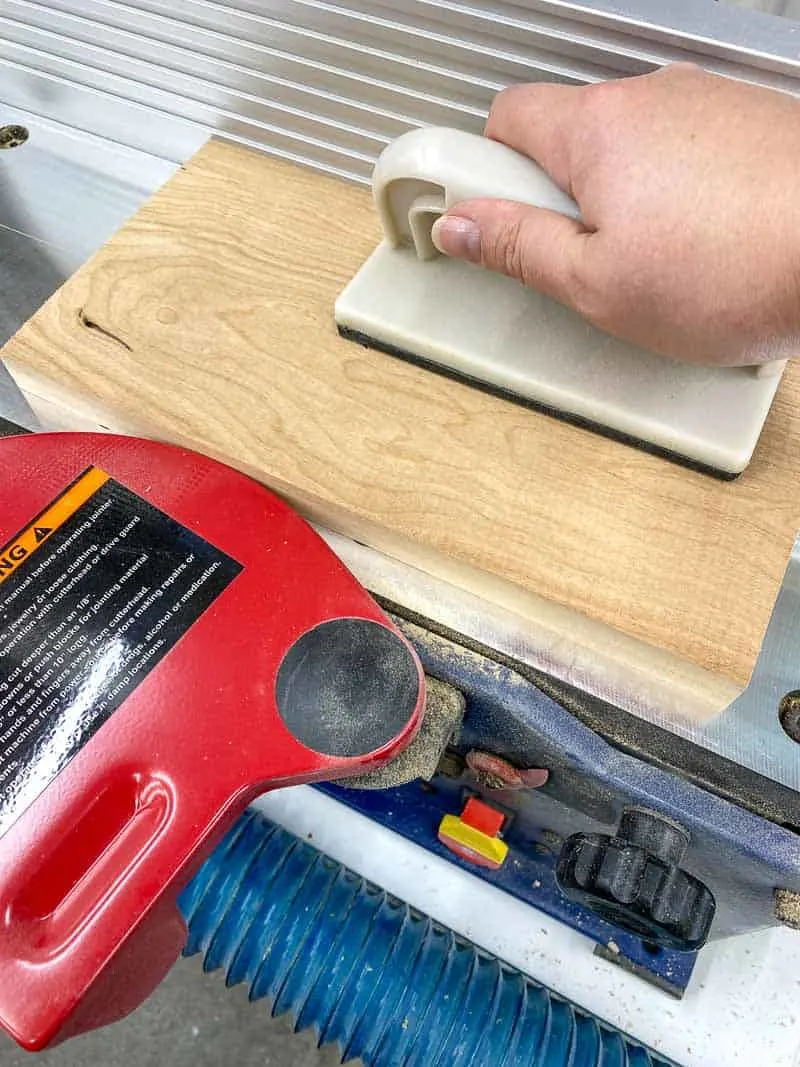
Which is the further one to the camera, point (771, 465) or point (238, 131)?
point (238, 131)

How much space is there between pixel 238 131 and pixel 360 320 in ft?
1.20

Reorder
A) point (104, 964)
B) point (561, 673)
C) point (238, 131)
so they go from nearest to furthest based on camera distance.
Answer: point (104, 964), point (561, 673), point (238, 131)

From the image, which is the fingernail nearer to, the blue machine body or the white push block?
the white push block

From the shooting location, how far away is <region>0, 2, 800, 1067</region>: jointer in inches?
24.6

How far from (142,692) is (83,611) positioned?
8 centimetres

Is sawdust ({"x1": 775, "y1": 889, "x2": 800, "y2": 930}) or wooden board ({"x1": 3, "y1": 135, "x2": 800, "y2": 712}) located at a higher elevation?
wooden board ({"x1": 3, "y1": 135, "x2": 800, "y2": 712})

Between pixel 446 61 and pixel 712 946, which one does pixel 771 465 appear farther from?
pixel 712 946

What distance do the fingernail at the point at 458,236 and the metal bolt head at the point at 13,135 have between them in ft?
2.45

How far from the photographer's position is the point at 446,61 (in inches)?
29.6

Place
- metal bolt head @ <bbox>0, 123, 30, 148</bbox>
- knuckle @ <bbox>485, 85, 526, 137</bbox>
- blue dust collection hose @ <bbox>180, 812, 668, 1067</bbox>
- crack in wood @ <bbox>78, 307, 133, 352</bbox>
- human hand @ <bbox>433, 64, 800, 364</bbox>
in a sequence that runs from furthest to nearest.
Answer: metal bolt head @ <bbox>0, 123, 30, 148</bbox> < blue dust collection hose @ <bbox>180, 812, 668, 1067</bbox> < crack in wood @ <bbox>78, 307, 133, 352</bbox> < knuckle @ <bbox>485, 85, 526, 137</bbox> < human hand @ <bbox>433, 64, 800, 364</bbox>

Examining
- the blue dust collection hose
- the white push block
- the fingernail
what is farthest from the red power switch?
the fingernail

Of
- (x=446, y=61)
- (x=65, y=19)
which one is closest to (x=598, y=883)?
(x=446, y=61)

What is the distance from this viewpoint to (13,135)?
111cm

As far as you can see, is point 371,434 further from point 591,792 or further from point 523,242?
point 591,792
